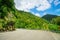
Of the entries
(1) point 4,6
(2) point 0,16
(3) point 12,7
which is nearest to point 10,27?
(2) point 0,16

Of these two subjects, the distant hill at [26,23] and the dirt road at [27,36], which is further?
the distant hill at [26,23]

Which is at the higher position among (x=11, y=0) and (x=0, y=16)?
(x=11, y=0)

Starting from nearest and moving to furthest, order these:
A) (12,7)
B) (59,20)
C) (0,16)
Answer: (0,16), (12,7), (59,20)

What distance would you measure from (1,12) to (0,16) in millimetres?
1927

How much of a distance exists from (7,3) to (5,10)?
5582 millimetres

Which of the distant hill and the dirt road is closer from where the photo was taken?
the dirt road

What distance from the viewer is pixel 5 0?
67.8 m

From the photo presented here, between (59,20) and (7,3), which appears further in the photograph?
(59,20)

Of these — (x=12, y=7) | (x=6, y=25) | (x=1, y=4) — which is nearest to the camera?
(x=6, y=25)

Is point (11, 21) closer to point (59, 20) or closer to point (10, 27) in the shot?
point (10, 27)

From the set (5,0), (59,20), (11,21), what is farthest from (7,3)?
(59,20)

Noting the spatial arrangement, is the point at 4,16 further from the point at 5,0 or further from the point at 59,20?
the point at 59,20

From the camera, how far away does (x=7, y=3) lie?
6912 centimetres

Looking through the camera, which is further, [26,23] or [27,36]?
[26,23]
